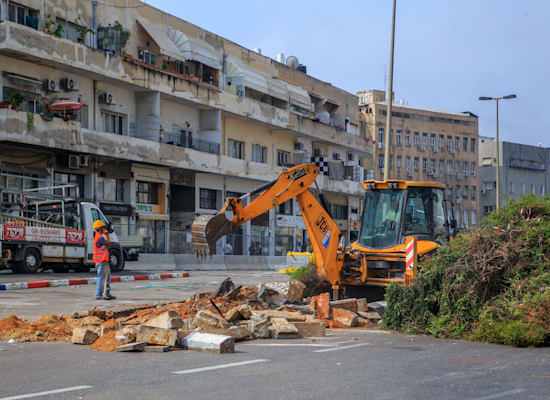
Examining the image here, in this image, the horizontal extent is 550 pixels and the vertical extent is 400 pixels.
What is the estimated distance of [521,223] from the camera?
13016 millimetres

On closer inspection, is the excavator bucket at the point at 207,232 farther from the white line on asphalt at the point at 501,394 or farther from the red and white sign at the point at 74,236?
the red and white sign at the point at 74,236

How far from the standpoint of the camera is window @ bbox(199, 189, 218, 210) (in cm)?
4478

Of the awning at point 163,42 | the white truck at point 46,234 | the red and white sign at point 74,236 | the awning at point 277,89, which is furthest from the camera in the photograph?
the awning at point 277,89

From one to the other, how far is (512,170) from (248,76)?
59093 mm

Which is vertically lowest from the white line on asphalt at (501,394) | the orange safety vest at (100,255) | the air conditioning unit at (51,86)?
the white line on asphalt at (501,394)

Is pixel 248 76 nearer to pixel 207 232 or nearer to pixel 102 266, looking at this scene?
pixel 102 266

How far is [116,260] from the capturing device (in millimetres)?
29547

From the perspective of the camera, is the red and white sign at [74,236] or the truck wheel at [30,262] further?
the red and white sign at [74,236]

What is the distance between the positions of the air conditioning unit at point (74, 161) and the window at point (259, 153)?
17.5 m

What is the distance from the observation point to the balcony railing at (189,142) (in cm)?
4138

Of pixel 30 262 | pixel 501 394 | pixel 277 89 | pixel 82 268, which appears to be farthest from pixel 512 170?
pixel 501 394

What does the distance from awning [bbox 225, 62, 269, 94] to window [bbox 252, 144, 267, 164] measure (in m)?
3.66

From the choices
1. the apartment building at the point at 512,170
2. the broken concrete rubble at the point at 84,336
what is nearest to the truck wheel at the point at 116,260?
the broken concrete rubble at the point at 84,336

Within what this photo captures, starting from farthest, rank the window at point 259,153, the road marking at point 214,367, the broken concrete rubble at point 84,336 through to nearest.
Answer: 1. the window at point 259,153
2. the broken concrete rubble at point 84,336
3. the road marking at point 214,367
